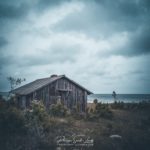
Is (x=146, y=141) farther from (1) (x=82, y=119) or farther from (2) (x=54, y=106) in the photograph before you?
(2) (x=54, y=106)

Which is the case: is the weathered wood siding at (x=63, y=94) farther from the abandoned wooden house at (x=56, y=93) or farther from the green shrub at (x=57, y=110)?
the green shrub at (x=57, y=110)

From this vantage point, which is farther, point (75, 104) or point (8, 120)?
point (75, 104)

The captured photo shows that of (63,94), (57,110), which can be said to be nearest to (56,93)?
(63,94)

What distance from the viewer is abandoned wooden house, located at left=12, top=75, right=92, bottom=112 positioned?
24.1 meters

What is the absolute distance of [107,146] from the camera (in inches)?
496

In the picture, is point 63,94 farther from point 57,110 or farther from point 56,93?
point 57,110

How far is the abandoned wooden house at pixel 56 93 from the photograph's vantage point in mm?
24109

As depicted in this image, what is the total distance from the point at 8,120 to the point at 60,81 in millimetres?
12817

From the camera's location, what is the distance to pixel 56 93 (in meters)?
25.7

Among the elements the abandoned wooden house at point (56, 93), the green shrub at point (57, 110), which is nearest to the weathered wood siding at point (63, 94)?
the abandoned wooden house at point (56, 93)

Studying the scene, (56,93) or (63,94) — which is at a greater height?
(56,93)

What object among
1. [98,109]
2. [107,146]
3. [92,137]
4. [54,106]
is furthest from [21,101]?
[107,146]

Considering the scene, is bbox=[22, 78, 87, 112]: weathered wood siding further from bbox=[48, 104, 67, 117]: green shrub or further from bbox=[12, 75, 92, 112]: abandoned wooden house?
bbox=[48, 104, 67, 117]: green shrub

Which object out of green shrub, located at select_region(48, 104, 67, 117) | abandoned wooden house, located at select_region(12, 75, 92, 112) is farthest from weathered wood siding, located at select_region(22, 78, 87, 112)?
green shrub, located at select_region(48, 104, 67, 117)
